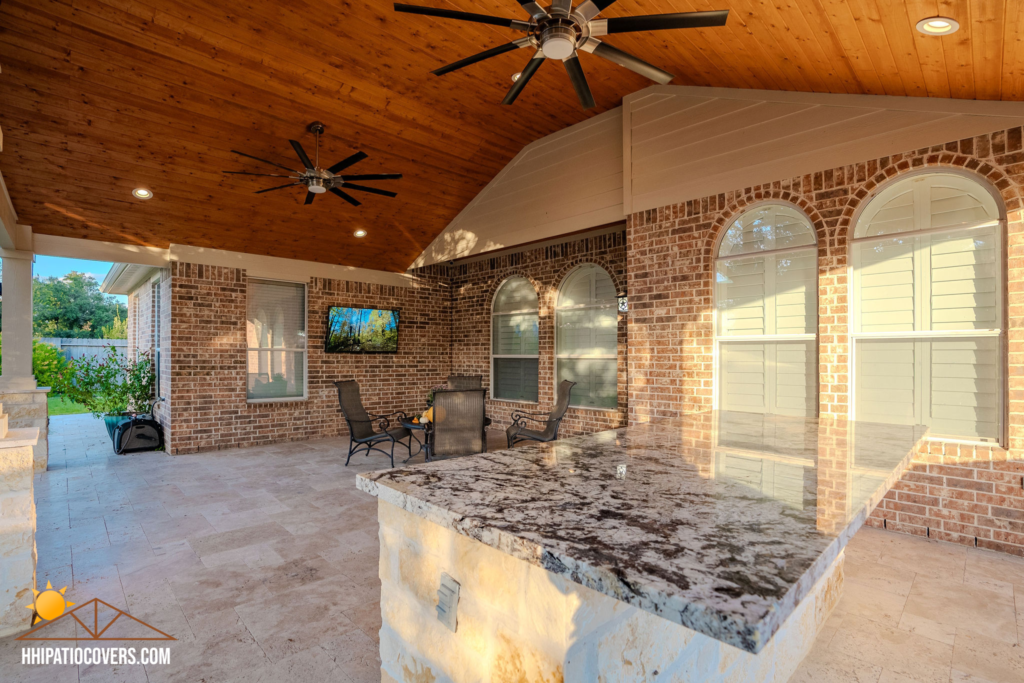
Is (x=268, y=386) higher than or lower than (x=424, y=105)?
lower

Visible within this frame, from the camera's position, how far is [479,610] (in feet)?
3.52

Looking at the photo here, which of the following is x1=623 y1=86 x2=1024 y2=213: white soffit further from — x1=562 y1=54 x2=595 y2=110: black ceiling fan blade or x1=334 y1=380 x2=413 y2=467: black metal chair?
x1=334 y1=380 x2=413 y2=467: black metal chair

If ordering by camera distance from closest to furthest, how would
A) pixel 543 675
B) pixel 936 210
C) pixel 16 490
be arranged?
pixel 543 675, pixel 16 490, pixel 936 210

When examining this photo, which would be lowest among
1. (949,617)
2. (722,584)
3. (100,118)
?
(949,617)

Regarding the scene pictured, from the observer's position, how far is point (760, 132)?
14.7ft

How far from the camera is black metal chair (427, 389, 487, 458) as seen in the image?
504cm

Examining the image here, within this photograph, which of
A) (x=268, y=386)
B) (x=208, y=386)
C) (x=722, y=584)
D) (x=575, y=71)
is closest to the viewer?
(x=722, y=584)

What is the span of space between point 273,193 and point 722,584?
684 centimetres

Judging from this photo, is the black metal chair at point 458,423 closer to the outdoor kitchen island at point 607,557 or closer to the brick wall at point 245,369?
the outdoor kitchen island at point 607,557

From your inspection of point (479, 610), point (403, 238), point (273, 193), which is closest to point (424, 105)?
point (273, 193)

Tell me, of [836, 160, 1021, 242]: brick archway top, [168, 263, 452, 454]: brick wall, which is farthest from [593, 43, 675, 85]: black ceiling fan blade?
[168, 263, 452, 454]: brick wall

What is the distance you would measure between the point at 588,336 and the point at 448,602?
6.26 metres

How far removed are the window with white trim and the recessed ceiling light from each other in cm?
766

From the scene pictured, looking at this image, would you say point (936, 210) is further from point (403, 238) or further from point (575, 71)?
point (403, 238)
